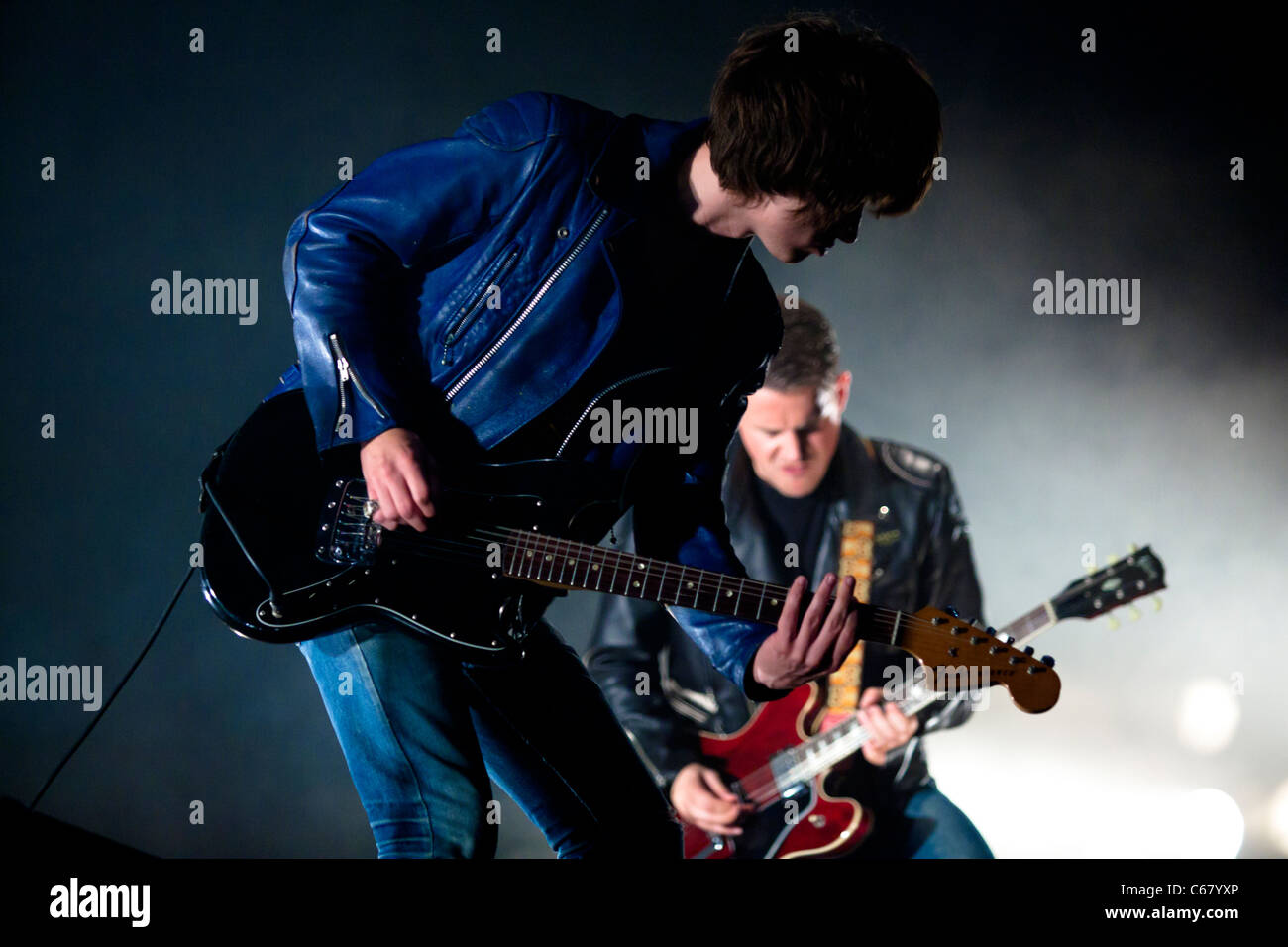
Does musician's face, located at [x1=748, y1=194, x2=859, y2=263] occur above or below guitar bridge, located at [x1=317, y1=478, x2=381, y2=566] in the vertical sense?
above

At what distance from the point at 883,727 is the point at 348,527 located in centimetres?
186

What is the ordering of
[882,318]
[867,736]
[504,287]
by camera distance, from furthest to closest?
[882,318] → [867,736] → [504,287]

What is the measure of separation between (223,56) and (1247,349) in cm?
336

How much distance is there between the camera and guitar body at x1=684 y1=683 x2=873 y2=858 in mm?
2865

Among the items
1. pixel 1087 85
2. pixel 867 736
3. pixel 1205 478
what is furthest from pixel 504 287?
pixel 1205 478

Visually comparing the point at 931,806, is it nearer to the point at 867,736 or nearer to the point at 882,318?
the point at 867,736

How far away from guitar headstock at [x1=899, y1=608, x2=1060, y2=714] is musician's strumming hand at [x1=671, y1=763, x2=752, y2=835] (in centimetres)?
138

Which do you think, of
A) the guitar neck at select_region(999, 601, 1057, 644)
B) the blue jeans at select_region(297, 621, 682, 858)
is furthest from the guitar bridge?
the guitar neck at select_region(999, 601, 1057, 644)

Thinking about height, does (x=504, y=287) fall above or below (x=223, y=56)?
below

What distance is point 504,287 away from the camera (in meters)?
1.62

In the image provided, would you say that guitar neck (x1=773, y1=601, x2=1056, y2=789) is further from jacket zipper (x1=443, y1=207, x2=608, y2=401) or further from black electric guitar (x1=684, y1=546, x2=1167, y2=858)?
jacket zipper (x1=443, y1=207, x2=608, y2=401)

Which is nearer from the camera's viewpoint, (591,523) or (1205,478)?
(591,523)
